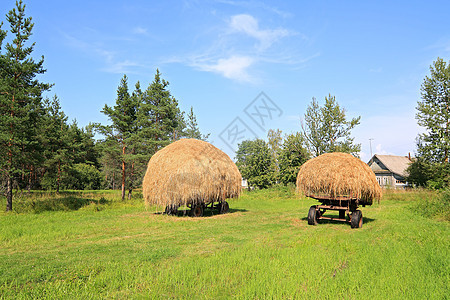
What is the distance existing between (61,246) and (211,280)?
598 cm

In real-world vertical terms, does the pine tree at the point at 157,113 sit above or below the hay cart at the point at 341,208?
above

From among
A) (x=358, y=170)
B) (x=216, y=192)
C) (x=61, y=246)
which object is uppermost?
(x=358, y=170)

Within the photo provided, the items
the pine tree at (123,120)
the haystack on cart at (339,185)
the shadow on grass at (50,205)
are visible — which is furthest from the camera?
the pine tree at (123,120)

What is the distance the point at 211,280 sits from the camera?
227 inches

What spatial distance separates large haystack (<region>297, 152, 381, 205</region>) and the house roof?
148ft

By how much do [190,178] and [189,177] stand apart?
3.1 inches

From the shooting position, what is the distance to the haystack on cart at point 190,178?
52.5ft

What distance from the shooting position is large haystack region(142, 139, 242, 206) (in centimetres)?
1598

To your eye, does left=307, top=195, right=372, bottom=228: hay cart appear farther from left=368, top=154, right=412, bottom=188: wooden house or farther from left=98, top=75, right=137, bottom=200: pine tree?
left=368, top=154, right=412, bottom=188: wooden house

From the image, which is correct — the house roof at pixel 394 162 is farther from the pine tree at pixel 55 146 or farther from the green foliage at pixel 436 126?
the pine tree at pixel 55 146

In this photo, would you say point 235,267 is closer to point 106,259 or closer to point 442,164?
point 106,259

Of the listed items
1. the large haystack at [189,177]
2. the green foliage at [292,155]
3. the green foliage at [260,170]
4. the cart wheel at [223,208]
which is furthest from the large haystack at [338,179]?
the green foliage at [260,170]

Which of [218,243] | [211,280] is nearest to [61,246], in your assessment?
[218,243]

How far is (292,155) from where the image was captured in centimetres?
3878
